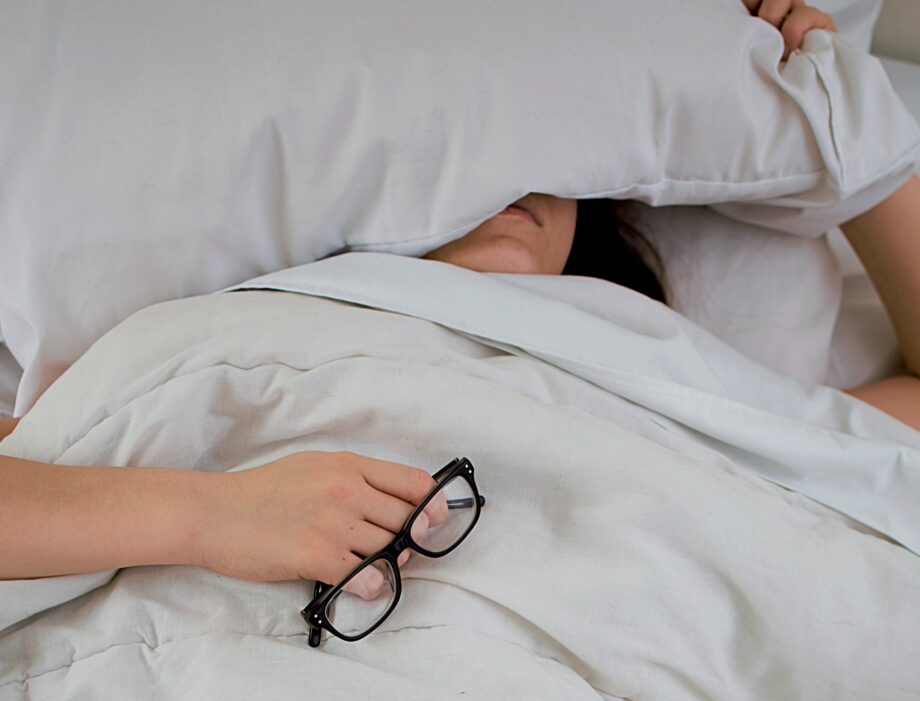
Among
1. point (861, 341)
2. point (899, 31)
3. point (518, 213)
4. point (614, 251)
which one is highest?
point (899, 31)

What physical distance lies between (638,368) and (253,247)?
0.35 meters

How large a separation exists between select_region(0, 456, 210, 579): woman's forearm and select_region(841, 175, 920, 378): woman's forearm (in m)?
0.80

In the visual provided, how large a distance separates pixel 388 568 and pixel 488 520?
0.08 meters

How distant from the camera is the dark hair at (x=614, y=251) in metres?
1.13

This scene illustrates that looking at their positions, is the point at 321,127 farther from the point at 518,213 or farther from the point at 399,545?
the point at 399,545

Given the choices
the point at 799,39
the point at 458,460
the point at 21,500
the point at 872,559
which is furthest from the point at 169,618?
the point at 799,39

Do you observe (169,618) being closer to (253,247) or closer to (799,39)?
(253,247)

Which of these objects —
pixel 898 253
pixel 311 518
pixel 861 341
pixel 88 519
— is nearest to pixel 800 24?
pixel 898 253

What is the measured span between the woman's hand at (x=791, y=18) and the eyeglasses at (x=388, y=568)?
0.60 meters

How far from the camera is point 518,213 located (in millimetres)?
932

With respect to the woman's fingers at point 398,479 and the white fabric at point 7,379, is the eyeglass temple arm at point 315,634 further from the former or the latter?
the white fabric at point 7,379

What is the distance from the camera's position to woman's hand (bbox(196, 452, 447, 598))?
0.64 metres

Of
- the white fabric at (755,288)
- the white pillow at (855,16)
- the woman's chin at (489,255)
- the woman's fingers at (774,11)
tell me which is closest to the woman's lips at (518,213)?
the woman's chin at (489,255)

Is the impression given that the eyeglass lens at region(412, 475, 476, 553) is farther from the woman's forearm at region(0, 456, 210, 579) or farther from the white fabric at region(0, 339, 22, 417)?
the white fabric at region(0, 339, 22, 417)
